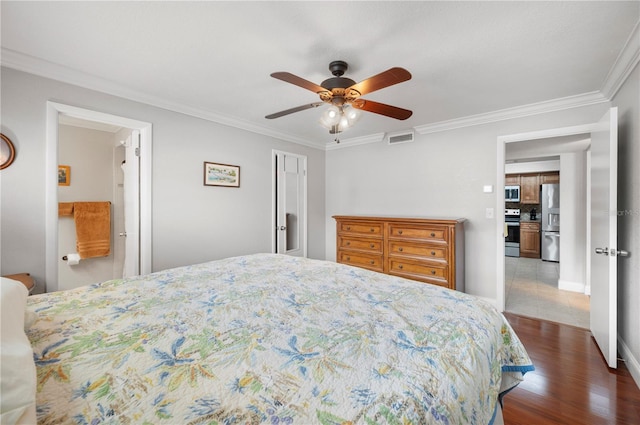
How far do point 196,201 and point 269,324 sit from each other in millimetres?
2459

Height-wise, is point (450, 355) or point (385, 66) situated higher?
point (385, 66)

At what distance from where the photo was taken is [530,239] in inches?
264

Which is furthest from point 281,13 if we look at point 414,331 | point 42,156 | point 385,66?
point 42,156

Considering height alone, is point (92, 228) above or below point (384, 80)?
below

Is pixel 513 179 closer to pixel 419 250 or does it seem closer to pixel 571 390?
pixel 419 250

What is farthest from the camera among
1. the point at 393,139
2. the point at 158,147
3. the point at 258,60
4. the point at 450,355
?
the point at 393,139

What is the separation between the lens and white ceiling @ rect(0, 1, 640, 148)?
1591 millimetres

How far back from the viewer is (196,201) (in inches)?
A: 126

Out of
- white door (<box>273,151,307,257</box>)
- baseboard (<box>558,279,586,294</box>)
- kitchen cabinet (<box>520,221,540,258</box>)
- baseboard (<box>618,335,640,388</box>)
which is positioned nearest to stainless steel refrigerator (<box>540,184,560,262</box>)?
kitchen cabinet (<box>520,221,540,258</box>)

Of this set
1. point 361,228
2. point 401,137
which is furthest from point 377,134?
point 361,228

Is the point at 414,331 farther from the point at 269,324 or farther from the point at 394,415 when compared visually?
the point at 269,324

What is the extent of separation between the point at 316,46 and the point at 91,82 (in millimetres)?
2094

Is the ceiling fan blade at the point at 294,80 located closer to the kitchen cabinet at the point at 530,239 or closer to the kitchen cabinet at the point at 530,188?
the kitchen cabinet at the point at 530,188

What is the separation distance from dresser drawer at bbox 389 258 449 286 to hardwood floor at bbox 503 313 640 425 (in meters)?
0.96
